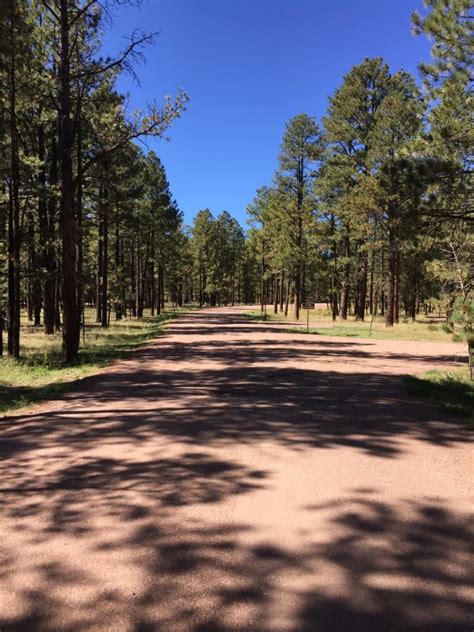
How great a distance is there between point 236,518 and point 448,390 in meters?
7.27

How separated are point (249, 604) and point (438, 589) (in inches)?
46.3

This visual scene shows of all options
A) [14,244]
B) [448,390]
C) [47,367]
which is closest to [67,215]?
[14,244]

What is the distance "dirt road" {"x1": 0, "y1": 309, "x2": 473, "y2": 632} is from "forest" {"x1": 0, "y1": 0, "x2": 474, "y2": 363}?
4.68 meters

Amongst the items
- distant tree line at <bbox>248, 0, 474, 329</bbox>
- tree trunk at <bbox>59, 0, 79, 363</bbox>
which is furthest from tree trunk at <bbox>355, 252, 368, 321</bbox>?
tree trunk at <bbox>59, 0, 79, 363</bbox>

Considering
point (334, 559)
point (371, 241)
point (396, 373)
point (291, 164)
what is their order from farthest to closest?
point (291, 164) < point (371, 241) < point (396, 373) < point (334, 559)

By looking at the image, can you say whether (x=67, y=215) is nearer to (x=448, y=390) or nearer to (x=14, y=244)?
(x=14, y=244)

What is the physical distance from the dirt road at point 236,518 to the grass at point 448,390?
43 cm

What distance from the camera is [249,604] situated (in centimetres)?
277

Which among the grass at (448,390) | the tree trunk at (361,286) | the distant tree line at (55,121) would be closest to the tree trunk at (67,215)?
the distant tree line at (55,121)

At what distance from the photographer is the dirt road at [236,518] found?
274 cm

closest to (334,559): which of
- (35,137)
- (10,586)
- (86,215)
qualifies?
(10,586)

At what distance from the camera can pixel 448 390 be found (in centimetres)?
965

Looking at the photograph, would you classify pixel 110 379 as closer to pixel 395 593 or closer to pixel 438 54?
pixel 395 593

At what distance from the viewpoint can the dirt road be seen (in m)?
2.74
